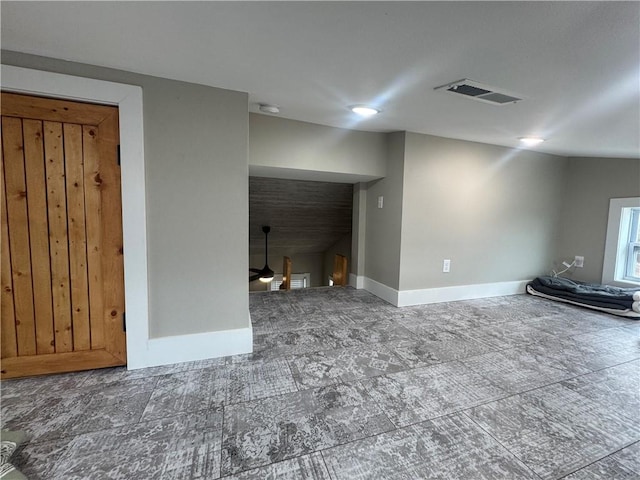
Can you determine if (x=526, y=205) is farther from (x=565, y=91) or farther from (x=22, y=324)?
(x=22, y=324)

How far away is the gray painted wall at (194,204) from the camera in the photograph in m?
1.94

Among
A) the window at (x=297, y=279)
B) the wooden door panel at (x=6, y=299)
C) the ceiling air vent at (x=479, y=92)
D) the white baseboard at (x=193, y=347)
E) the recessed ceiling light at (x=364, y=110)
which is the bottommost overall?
the window at (x=297, y=279)

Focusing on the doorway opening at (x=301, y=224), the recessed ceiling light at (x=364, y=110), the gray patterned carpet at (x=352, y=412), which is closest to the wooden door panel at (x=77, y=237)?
the gray patterned carpet at (x=352, y=412)

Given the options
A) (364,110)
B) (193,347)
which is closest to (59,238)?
(193,347)

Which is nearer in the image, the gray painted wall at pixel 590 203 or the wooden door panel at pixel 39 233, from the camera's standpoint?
the wooden door panel at pixel 39 233

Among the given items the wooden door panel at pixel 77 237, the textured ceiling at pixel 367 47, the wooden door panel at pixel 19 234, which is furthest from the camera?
the wooden door panel at pixel 77 237

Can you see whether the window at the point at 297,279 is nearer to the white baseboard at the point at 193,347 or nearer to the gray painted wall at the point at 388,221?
the gray painted wall at the point at 388,221

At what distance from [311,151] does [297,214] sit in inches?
83.0

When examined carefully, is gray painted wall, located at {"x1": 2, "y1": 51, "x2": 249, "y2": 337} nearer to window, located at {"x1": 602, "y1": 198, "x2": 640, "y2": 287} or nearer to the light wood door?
the light wood door

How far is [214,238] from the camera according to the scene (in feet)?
6.93

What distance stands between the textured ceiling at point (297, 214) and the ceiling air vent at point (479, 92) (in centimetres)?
249

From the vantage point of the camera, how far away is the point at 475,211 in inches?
141

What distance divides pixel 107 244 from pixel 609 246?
18.0ft

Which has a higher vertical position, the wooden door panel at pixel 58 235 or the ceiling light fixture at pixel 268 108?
the ceiling light fixture at pixel 268 108
